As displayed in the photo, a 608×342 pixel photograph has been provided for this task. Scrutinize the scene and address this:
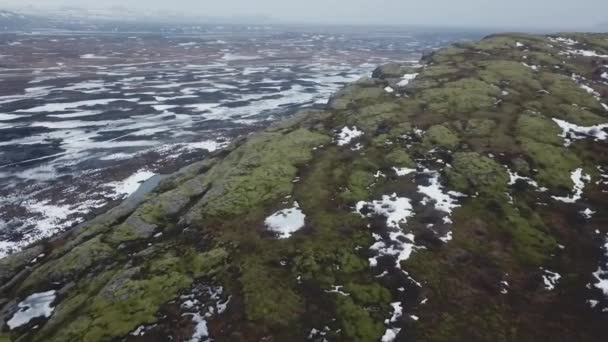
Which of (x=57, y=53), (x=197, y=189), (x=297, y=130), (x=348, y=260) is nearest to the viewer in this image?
(x=348, y=260)

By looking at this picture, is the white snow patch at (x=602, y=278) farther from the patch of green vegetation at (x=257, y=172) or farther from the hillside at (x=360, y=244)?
the patch of green vegetation at (x=257, y=172)

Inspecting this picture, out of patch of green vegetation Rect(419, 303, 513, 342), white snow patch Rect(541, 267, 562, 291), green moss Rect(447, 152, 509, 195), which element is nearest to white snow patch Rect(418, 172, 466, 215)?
green moss Rect(447, 152, 509, 195)

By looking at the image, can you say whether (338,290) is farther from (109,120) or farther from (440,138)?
(109,120)

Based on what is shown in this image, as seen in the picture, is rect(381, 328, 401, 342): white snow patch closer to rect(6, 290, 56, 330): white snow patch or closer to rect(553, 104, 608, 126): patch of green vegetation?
rect(6, 290, 56, 330): white snow patch

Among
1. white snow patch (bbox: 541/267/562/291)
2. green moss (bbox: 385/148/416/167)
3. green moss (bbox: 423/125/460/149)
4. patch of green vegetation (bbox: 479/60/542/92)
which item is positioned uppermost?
patch of green vegetation (bbox: 479/60/542/92)

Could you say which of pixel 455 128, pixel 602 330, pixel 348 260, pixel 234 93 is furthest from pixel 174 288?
pixel 234 93

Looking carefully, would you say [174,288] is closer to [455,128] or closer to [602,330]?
[602,330]

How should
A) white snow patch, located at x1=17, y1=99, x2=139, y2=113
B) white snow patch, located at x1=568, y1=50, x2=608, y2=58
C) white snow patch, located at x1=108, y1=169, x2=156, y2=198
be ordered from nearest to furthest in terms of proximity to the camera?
white snow patch, located at x1=108, y1=169, x2=156, y2=198 < white snow patch, located at x1=568, y1=50, x2=608, y2=58 < white snow patch, located at x1=17, y1=99, x2=139, y2=113

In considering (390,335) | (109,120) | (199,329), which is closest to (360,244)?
(390,335)
